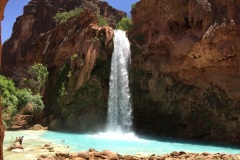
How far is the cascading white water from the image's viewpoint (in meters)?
28.9

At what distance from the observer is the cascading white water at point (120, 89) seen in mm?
28916

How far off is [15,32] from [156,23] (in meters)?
36.9

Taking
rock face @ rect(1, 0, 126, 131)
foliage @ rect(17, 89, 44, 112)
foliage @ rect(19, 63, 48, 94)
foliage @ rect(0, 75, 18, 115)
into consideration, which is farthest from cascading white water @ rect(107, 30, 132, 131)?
foliage @ rect(19, 63, 48, 94)

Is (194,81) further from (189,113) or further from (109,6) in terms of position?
(109,6)

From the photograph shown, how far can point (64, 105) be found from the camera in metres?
31.5

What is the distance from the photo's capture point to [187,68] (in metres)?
26.8

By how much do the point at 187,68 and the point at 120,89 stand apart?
24.3ft

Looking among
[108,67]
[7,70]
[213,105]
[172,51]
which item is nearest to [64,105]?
[108,67]

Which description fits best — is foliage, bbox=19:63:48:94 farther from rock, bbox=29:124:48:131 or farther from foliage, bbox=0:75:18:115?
foliage, bbox=0:75:18:115

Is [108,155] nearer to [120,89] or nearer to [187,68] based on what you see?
[187,68]

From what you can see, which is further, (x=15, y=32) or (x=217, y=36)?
(x=15, y=32)

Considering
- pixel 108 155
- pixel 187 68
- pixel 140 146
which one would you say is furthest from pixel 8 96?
pixel 187 68

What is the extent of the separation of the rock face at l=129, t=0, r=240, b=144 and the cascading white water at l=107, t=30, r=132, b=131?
88 centimetres

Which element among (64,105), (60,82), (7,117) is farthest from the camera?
(60,82)
